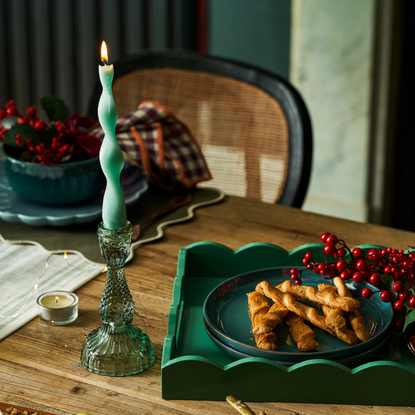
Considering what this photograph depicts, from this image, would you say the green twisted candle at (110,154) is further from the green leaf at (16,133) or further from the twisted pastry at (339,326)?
the green leaf at (16,133)

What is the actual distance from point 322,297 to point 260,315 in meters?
0.08

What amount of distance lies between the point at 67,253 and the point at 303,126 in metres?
0.70

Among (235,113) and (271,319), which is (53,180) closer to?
(271,319)

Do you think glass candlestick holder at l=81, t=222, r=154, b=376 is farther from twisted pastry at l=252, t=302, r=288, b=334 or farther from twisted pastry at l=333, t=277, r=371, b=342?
twisted pastry at l=333, t=277, r=371, b=342

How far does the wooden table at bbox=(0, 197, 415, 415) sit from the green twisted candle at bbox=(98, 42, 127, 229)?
0.57 ft

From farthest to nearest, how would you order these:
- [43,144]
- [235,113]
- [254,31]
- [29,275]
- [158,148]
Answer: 1. [254,31]
2. [235,113]
3. [158,148]
4. [43,144]
5. [29,275]

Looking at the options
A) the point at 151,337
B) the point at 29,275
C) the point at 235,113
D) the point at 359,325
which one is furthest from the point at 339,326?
the point at 235,113

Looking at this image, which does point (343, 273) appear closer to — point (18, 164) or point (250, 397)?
point (250, 397)

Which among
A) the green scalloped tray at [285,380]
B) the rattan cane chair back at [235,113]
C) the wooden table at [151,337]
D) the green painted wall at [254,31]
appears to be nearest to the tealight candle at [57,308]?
the wooden table at [151,337]

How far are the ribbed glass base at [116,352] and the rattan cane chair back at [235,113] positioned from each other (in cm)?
76

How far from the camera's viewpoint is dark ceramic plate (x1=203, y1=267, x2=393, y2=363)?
1.71 ft

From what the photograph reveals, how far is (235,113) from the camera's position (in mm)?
1488

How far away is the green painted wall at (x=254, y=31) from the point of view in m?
2.69

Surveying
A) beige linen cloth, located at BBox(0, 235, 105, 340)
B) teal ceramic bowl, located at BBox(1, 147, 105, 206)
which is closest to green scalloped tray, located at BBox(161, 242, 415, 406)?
beige linen cloth, located at BBox(0, 235, 105, 340)
